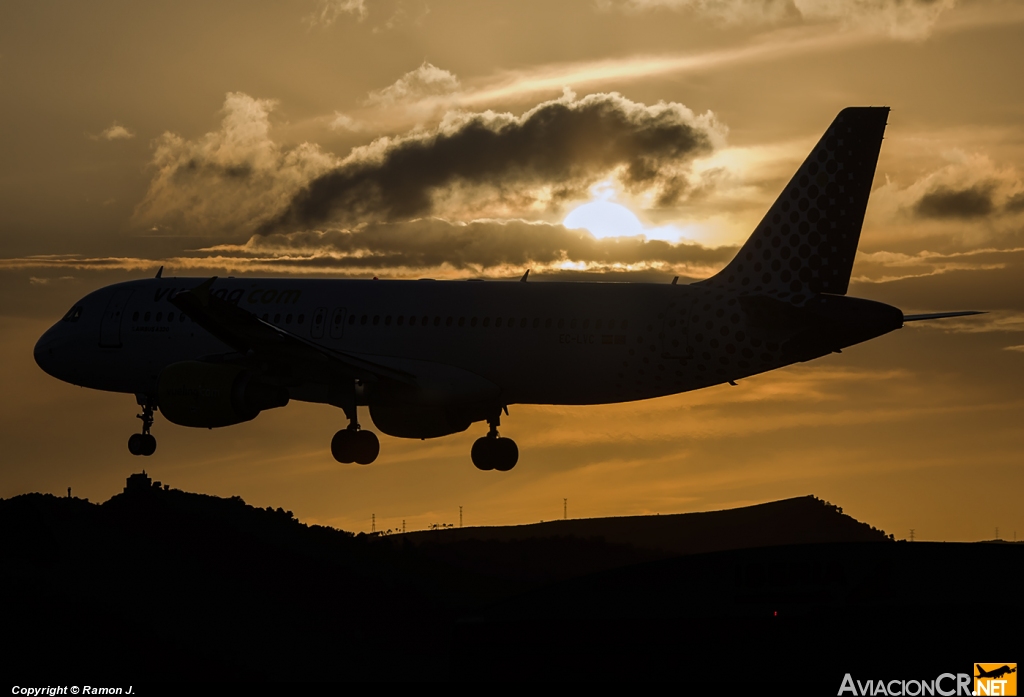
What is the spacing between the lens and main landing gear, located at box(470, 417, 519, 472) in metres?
43.3

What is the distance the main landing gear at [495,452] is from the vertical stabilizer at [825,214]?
11633 mm

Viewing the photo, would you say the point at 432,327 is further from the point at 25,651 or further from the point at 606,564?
the point at 25,651

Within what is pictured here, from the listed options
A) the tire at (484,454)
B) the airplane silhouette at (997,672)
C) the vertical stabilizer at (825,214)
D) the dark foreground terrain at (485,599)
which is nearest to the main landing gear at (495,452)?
the tire at (484,454)

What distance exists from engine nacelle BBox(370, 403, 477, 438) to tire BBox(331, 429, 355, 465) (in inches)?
68.9

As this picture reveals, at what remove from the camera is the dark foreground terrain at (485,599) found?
117ft

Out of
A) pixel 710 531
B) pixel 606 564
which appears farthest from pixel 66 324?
pixel 710 531

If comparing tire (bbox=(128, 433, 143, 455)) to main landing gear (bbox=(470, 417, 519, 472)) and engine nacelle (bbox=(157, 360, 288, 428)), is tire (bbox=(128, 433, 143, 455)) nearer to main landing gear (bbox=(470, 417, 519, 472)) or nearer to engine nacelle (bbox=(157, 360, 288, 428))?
engine nacelle (bbox=(157, 360, 288, 428))

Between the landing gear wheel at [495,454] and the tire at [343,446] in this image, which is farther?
the landing gear wheel at [495,454]

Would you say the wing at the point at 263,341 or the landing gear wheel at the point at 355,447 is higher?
the wing at the point at 263,341

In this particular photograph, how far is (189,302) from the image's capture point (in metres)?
36.1

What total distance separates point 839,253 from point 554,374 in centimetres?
932

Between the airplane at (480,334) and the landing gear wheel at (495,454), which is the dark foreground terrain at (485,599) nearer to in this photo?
the landing gear wheel at (495,454)

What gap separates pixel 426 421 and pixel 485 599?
1419cm

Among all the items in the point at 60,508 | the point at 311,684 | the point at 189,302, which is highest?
the point at 189,302
